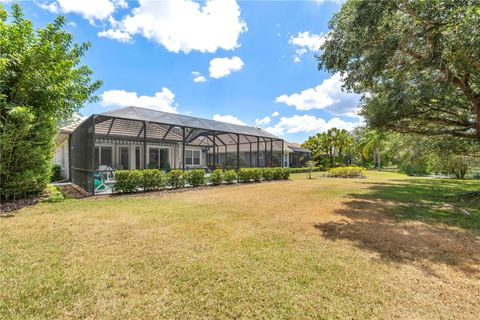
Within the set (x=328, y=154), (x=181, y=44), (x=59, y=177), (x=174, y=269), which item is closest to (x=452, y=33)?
(x=174, y=269)

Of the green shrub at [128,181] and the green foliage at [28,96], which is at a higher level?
the green foliage at [28,96]

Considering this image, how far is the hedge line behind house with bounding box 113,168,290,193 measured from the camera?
9414mm

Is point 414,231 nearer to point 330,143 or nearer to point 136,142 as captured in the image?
point 136,142

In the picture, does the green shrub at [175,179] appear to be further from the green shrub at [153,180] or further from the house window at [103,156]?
the house window at [103,156]

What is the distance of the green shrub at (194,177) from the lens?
11.6 meters

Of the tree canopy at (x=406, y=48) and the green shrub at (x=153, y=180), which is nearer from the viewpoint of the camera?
the tree canopy at (x=406, y=48)

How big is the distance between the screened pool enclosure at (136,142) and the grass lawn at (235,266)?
4491 mm

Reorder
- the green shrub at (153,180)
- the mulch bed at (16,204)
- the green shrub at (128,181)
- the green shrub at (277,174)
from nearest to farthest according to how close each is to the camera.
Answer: the mulch bed at (16,204), the green shrub at (128,181), the green shrub at (153,180), the green shrub at (277,174)

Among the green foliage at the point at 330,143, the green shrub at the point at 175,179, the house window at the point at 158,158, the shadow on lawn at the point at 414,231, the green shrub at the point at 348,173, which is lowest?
the shadow on lawn at the point at 414,231

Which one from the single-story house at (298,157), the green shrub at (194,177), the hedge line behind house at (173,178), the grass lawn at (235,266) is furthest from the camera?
the single-story house at (298,157)

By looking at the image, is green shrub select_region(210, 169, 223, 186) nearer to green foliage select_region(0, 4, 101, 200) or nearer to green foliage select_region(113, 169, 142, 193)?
green foliage select_region(113, 169, 142, 193)

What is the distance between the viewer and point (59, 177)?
16.4 metres

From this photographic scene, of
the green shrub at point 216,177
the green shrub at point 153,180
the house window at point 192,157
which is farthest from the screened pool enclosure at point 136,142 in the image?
the green shrub at point 216,177

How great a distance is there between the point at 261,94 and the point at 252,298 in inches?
836
